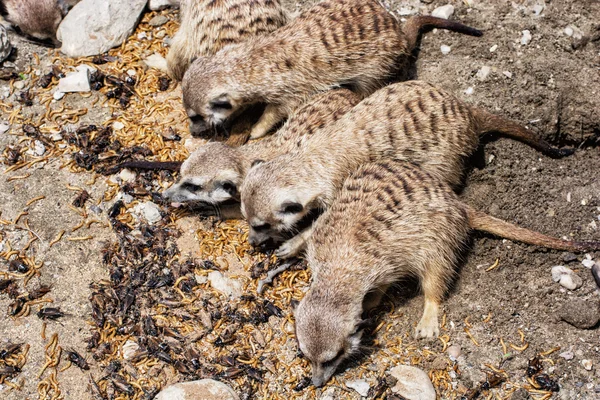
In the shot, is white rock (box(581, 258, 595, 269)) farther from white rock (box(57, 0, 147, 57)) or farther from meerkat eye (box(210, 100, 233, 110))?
white rock (box(57, 0, 147, 57))

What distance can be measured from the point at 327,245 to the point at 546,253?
122 cm

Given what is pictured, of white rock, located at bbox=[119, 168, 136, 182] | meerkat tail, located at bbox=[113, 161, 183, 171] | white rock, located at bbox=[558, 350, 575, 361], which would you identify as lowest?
white rock, located at bbox=[558, 350, 575, 361]

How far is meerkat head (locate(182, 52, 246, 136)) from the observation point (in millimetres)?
4027

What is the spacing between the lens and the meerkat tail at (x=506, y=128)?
13.0ft

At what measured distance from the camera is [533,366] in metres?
3.36

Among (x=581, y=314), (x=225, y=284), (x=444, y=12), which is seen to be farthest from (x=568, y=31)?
(x=225, y=284)

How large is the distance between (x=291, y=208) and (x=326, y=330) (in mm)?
775

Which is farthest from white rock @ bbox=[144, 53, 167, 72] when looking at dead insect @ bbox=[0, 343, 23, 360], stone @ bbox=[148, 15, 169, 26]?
dead insect @ bbox=[0, 343, 23, 360]

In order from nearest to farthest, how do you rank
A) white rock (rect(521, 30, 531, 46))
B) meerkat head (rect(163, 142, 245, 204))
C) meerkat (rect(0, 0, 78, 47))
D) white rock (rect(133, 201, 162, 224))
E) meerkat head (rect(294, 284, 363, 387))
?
meerkat head (rect(294, 284, 363, 387)) → meerkat head (rect(163, 142, 245, 204)) → white rock (rect(133, 201, 162, 224)) → white rock (rect(521, 30, 531, 46)) → meerkat (rect(0, 0, 78, 47))

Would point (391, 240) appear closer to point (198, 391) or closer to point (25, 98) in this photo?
point (198, 391)

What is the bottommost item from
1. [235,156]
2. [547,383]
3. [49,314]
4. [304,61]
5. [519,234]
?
[547,383]

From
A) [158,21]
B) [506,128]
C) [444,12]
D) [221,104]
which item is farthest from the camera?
[158,21]

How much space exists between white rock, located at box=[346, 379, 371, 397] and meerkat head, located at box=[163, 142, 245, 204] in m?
1.22

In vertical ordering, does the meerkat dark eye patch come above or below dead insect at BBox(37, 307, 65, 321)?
above
